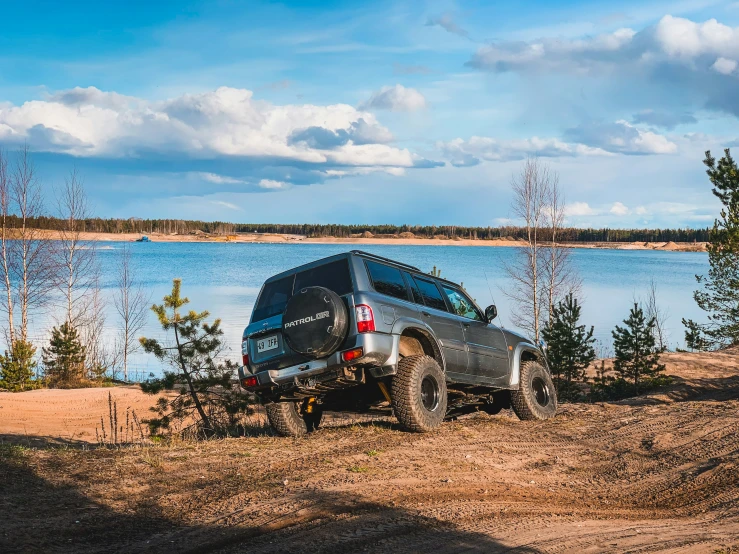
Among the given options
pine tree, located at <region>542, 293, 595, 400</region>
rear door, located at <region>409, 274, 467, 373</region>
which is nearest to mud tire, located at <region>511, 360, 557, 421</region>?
rear door, located at <region>409, 274, 467, 373</region>

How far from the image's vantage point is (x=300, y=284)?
28.5ft

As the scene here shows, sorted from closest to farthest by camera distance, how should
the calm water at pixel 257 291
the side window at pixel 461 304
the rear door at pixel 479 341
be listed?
1. the rear door at pixel 479 341
2. the side window at pixel 461 304
3. the calm water at pixel 257 291

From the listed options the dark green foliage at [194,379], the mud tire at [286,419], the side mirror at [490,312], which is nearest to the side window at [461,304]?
the side mirror at [490,312]

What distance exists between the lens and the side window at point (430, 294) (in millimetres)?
9305

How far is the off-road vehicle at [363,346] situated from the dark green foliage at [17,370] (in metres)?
13.6

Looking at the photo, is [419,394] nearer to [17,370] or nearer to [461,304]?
[461,304]

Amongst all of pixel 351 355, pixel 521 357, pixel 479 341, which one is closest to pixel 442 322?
pixel 479 341

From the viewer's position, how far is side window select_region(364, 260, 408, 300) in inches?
331

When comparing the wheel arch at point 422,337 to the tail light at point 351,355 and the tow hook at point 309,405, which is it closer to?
the tail light at point 351,355

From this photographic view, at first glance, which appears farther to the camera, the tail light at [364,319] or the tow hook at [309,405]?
the tow hook at [309,405]

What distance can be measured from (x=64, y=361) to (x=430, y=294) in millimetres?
16387

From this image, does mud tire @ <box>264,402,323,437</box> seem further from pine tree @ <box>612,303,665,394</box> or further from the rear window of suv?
pine tree @ <box>612,303,665,394</box>

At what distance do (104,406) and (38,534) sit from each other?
551 inches

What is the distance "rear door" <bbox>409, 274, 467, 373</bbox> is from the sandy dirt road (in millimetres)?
940
